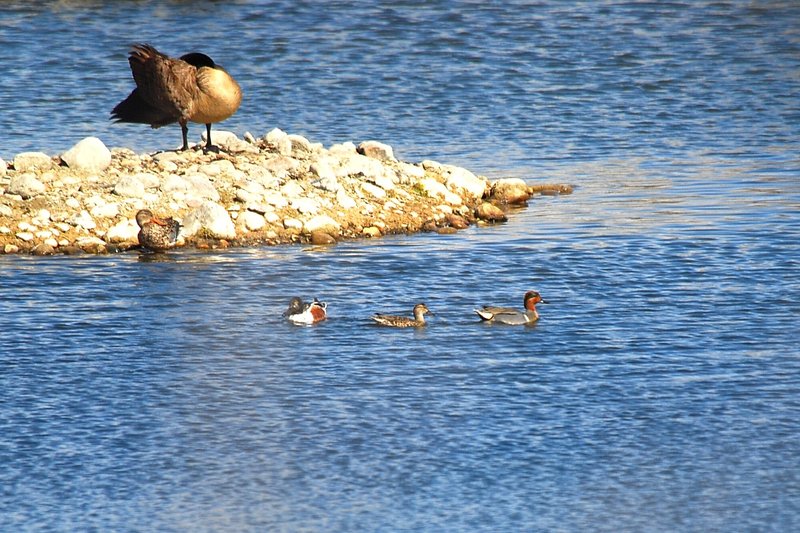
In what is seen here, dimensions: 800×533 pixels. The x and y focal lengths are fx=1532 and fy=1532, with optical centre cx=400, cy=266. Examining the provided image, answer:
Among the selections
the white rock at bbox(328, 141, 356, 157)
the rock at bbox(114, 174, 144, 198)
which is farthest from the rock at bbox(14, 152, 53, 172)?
the white rock at bbox(328, 141, 356, 157)

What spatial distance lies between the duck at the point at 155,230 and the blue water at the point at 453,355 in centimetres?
26

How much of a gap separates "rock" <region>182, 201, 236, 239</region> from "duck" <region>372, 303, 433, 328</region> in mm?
4238

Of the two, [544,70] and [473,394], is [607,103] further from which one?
[473,394]

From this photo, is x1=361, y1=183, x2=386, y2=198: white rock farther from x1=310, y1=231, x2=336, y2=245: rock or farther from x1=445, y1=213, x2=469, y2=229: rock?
x1=310, y1=231, x2=336, y2=245: rock

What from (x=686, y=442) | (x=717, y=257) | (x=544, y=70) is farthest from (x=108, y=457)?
(x=544, y=70)

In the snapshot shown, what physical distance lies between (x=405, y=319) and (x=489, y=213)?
5979mm

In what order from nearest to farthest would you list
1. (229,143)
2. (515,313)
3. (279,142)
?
(515,313)
(229,143)
(279,142)

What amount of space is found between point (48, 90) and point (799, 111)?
15.5 metres

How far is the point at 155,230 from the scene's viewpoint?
18875 mm

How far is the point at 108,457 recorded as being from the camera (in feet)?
39.1

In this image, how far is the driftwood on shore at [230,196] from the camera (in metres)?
19.4

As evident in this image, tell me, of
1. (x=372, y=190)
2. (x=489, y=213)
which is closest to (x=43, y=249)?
(x=372, y=190)

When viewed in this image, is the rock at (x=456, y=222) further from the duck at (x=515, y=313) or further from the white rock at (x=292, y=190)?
the duck at (x=515, y=313)

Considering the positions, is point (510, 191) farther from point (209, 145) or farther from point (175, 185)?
point (175, 185)
